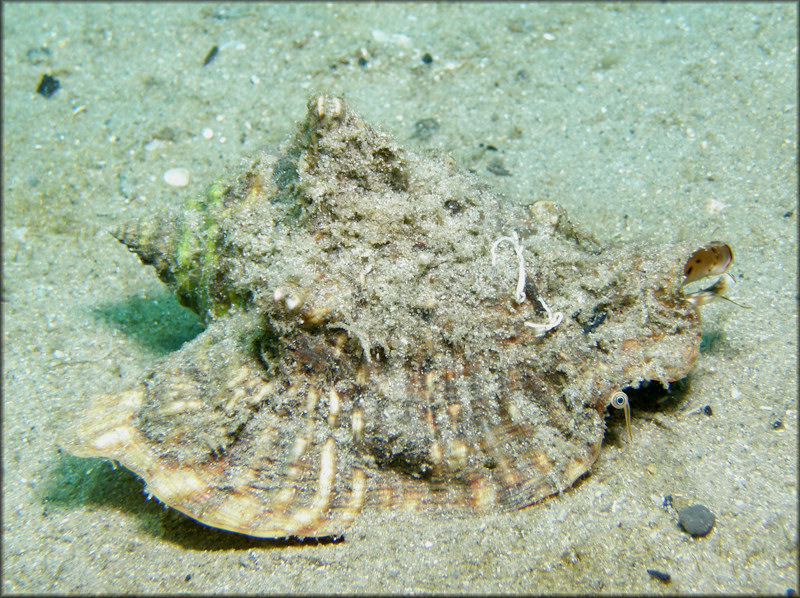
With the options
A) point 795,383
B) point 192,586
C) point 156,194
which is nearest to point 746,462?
point 795,383

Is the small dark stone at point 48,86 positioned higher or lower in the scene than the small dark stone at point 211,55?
lower

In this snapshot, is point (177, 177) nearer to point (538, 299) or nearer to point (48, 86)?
point (48, 86)

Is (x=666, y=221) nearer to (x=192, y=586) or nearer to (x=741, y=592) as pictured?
(x=741, y=592)

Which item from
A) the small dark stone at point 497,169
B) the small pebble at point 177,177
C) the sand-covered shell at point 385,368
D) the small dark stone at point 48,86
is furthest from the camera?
the small dark stone at point 48,86

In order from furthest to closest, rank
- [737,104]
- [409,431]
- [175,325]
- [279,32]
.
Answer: [279,32] → [737,104] → [175,325] → [409,431]

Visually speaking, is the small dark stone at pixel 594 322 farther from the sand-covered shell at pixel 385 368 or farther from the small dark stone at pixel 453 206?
the small dark stone at pixel 453 206

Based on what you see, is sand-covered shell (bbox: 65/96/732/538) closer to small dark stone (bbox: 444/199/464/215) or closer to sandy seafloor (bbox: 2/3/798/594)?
small dark stone (bbox: 444/199/464/215)

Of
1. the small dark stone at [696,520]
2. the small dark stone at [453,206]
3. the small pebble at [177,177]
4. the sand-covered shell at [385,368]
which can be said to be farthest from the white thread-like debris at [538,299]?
the small pebble at [177,177]

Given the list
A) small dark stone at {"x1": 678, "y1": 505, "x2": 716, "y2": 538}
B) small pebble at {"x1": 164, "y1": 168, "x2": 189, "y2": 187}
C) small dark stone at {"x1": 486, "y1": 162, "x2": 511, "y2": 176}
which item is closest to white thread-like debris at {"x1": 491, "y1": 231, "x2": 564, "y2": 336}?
small dark stone at {"x1": 678, "y1": 505, "x2": 716, "y2": 538}
